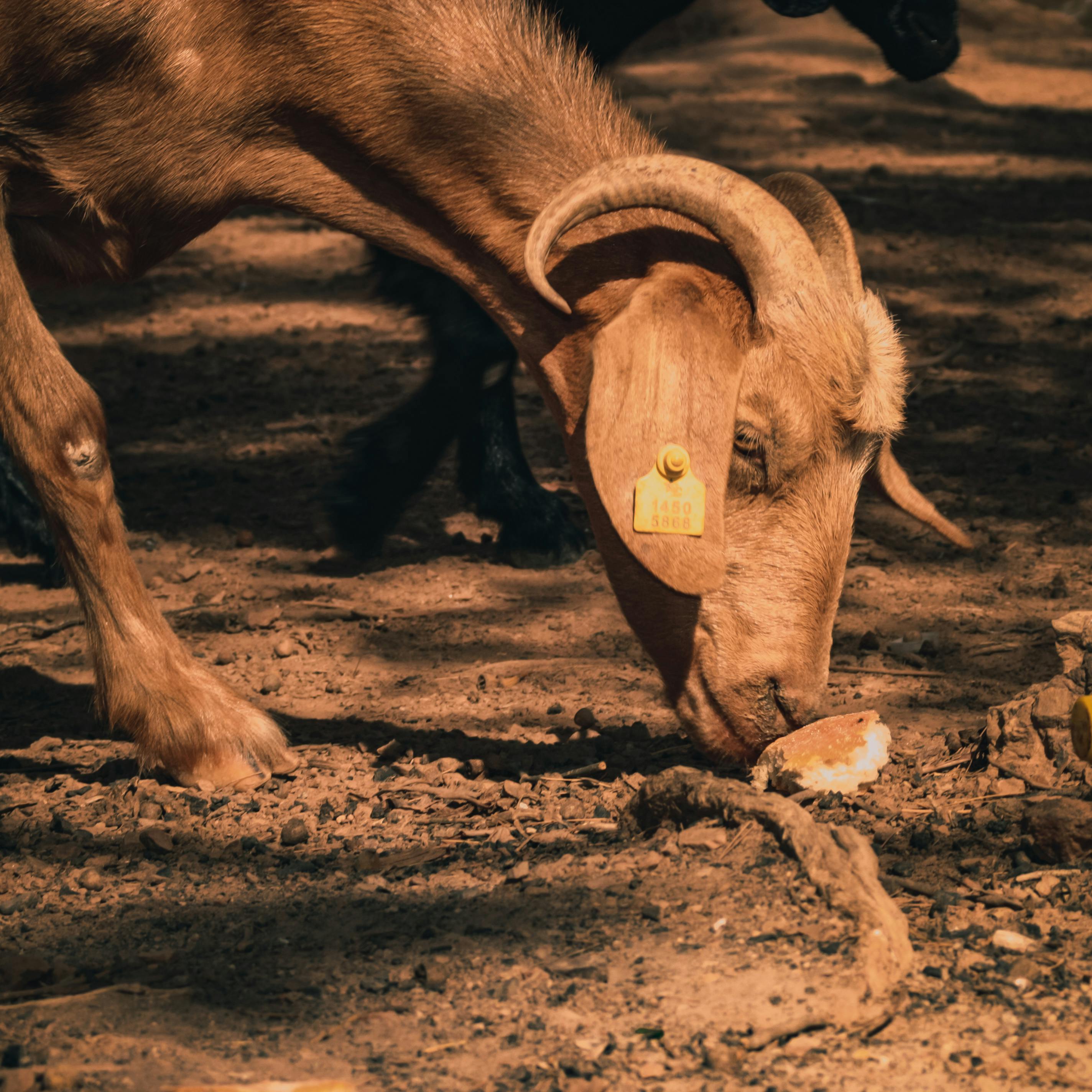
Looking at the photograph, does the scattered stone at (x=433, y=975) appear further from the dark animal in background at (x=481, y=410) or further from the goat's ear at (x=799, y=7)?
the goat's ear at (x=799, y=7)

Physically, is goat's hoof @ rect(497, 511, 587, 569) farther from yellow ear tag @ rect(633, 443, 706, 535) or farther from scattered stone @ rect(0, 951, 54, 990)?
scattered stone @ rect(0, 951, 54, 990)

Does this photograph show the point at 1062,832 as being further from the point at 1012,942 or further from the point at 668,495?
the point at 668,495

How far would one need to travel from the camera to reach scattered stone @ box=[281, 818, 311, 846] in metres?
3.37

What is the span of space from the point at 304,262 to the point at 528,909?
25.6 ft

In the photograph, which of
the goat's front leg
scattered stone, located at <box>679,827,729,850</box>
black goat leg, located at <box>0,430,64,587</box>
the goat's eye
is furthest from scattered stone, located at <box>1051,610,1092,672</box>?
black goat leg, located at <box>0,430,64,587</box>

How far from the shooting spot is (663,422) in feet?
10.3

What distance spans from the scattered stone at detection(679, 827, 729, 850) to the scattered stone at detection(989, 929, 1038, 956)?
1.91 ft

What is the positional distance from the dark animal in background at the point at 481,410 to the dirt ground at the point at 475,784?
0.23 metres

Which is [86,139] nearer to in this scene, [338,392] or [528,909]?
[528,909]

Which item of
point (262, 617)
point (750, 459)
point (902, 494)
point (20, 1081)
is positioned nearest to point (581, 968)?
point (20, 1081)

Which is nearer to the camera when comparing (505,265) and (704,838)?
(704,838)

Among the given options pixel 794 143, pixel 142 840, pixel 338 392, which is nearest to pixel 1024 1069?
pixel 142 840

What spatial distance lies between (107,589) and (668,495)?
1.65 meters

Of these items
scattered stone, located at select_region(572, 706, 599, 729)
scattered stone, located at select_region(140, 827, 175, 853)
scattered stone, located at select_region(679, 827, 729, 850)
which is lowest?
scattered stone, located at select_region(572, 706, 599, 729)
